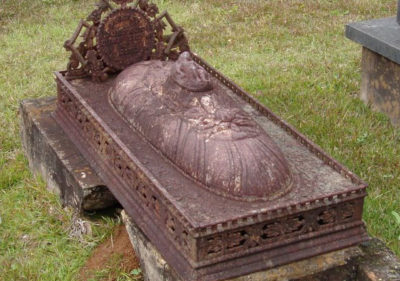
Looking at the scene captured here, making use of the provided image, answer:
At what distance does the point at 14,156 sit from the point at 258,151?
2962 millimetres

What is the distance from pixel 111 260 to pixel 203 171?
0.99m

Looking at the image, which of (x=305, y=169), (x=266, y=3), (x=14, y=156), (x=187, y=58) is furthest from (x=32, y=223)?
(x=266, y=3)

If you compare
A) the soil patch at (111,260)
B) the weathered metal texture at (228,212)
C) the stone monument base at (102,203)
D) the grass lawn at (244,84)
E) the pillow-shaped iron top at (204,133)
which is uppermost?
the pillow-shaped iron top at (204,133)

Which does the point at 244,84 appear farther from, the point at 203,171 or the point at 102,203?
the point at 203,171

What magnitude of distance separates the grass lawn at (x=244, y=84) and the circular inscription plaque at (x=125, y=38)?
3.88ft

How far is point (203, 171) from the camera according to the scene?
420 centimetres

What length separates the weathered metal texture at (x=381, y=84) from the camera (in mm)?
6816

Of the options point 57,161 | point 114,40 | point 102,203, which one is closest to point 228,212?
point 102,203

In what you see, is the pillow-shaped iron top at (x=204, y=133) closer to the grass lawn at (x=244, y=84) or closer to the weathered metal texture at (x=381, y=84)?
the grass lawn at (x=244, y=84)

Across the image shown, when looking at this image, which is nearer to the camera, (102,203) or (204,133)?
(204,133)

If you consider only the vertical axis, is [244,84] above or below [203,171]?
below

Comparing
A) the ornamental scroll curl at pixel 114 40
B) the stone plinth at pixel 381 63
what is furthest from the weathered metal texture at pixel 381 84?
the ornamental scroll curl at pixel 114 40

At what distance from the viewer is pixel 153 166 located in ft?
14.7

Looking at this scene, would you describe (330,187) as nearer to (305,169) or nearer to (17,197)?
(305,169)
